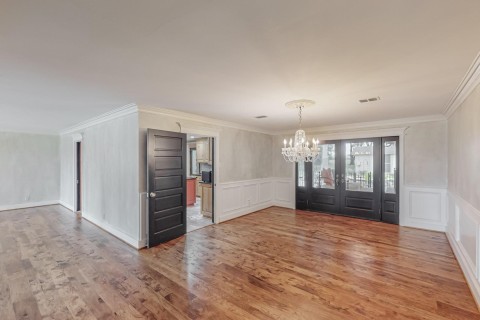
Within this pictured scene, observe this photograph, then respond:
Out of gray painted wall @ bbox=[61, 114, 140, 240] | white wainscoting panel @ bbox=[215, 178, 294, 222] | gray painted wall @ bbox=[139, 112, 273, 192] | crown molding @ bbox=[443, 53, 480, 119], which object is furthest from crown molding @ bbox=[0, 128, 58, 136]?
crown molding @ bbox=[443, 53, 480, 119]

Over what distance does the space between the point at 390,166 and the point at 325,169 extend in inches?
60.4

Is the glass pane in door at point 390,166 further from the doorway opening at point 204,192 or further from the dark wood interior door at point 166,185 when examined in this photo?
the dark wood interior door at point 166,185

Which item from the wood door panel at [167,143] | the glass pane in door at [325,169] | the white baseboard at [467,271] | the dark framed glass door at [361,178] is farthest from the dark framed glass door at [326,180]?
the wood door panel at [167,143]

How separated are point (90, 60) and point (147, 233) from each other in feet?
9.33

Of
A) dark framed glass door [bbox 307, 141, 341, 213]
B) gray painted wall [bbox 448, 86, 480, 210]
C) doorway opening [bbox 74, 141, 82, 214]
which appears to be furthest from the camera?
doorway opening [bbox 74, 141, 82, 214]

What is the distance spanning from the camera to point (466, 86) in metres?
2.73

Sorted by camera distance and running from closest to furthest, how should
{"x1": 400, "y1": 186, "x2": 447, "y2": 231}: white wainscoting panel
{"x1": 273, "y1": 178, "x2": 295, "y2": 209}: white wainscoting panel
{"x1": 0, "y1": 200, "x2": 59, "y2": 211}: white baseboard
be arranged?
{"x1": 400, "y1": 186, "x2": 447, "y2": 231}: white wainscoting panel
{"x1": 0, "y1": 200, "x2": 59, "y2": 211}: white baseboard
{"x1": 273, "y1": 178, "x2": 295, "y2": 209}: white wainscoting panel

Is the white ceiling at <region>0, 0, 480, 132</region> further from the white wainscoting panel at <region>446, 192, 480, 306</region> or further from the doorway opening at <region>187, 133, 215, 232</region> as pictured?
the doorway opening at <region>187, 133, 215, 232</region>

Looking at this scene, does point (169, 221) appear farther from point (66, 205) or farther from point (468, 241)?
point (66, 205)

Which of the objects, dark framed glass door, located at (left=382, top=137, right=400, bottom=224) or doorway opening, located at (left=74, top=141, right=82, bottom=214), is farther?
doorway opening, located at (left=74, top=141, right=82, bottom=214)

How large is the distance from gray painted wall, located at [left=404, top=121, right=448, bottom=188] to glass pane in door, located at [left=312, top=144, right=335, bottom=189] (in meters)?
1.65

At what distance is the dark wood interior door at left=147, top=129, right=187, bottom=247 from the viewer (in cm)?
385

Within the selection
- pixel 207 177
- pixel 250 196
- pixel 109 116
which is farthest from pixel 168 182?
pixel 250 196

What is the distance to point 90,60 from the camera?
2098 millimetres
